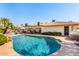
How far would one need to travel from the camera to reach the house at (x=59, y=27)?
4.86m

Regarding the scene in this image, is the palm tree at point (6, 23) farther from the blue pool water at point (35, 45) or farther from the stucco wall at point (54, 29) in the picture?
the stucco wall at point (54, 29)

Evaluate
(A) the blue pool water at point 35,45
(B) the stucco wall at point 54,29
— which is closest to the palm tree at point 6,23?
(A) the blue pool water at point 35,45

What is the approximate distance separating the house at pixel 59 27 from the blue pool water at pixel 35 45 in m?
0.13

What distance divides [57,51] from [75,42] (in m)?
0.25

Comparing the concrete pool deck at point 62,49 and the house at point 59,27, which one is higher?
the house at point 59,27

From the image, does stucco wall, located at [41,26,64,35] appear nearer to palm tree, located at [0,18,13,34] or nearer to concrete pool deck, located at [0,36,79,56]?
concrete pool deck, located at [0,36,79,56]

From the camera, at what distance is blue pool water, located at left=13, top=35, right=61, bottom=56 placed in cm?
488

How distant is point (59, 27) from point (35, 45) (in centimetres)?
37

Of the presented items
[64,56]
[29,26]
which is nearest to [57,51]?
[64,56]

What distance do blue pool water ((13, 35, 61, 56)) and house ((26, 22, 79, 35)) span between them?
0.42 feet

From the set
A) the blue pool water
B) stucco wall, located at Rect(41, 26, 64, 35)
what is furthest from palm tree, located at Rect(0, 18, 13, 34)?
stucco wall, located at Rect(41, 26, 64, 35)

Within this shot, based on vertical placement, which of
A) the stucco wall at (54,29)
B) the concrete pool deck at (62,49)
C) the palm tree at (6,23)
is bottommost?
the concrete pool deck at (62,49)

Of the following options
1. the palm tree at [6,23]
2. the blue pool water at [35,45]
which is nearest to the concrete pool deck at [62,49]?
the blue pool water at [35,45]

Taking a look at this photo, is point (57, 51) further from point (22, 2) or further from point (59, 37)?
point (22, 2)
